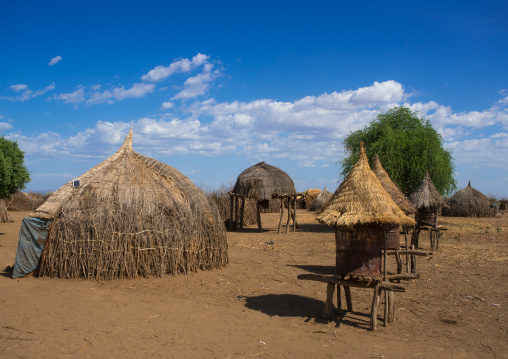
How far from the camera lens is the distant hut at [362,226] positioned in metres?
5.90

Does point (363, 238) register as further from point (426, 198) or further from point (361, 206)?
point (426, 198)

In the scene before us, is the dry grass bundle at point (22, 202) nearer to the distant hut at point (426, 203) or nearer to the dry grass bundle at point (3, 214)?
the dry grass bundle at point (3, 214)

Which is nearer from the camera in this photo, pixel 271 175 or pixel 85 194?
pixel 85 194

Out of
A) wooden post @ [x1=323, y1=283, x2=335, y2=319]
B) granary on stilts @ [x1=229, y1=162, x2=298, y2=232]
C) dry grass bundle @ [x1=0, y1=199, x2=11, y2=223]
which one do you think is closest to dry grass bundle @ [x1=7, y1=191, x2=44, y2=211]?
dry grass bundle @ [x1=0, y1=199, x2=11, y2=223]

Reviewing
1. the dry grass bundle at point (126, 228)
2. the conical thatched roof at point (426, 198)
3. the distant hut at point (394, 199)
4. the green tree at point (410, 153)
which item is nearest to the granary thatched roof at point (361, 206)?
the distant hut at point (394, 199)

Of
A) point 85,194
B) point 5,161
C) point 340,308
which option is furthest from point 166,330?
point 5,161

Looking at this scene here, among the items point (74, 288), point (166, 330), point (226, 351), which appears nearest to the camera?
point (226, 351)

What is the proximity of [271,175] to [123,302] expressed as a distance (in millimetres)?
12506

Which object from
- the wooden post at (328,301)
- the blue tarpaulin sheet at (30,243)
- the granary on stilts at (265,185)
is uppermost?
the granary on stilts at (265,185)

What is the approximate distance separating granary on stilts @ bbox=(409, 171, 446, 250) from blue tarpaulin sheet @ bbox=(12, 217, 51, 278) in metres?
10.2

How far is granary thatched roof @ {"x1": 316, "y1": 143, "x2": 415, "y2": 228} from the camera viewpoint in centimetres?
586

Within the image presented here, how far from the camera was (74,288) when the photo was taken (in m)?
8.16

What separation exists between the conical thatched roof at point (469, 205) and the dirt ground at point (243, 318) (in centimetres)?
2215

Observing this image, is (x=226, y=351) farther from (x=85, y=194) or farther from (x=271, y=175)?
(x=271, y=175)
